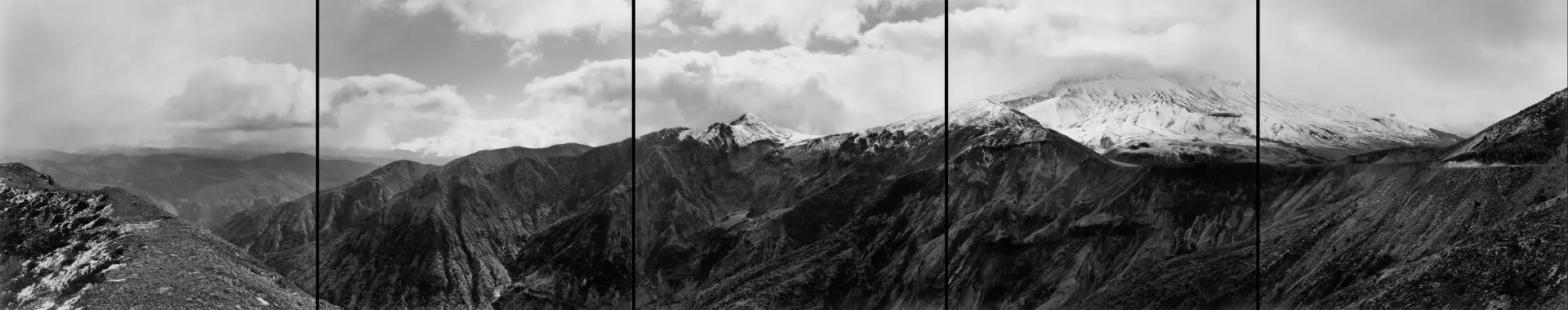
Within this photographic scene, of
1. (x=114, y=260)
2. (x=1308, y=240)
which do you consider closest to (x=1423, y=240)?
(x=1308, y=240)

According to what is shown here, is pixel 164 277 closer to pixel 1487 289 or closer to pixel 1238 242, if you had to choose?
pixel 1487 289

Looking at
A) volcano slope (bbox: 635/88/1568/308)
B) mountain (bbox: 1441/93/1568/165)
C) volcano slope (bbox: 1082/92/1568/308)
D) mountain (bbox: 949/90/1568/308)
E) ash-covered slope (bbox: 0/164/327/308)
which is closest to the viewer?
ash-covered slope (bbox: 0/164/327/308)

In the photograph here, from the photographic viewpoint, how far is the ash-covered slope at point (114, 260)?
78625 mm

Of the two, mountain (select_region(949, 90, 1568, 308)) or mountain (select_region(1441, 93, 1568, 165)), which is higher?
mountain (select_region(1441, 93, 1568, 165))

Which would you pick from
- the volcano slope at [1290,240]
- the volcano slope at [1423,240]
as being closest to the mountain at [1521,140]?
the volcano slope at [1423,240]

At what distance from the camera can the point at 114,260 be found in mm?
85625

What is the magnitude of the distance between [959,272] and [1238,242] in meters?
59.3

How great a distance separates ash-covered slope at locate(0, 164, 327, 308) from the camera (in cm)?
7862

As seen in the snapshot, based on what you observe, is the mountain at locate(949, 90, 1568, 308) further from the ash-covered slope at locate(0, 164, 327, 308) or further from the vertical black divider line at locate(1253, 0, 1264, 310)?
the ash-covered slope at locate(0, 164, 327, 308)

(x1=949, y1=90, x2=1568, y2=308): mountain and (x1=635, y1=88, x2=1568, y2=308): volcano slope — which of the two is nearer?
(x1=949, y1=90, x2=1568, y2=308): mountain

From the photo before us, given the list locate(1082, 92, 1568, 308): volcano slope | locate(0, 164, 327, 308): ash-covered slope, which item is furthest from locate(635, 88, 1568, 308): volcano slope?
locate(0, 164, 327, 308): ash-covered slope

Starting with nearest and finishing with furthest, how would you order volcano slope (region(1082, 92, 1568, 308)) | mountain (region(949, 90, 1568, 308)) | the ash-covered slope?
the ash-covered slope < volcano slope (region(1082, 92, 1568, 308)) < mountain (region(949, 90, 1568, 308))

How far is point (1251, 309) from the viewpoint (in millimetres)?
114688

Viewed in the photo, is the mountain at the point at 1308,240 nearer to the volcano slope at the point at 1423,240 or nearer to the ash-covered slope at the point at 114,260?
the volcano slope at the point at 1423,240
